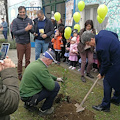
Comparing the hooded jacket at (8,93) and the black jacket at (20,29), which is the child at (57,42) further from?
the hooded jacket at (8,93)

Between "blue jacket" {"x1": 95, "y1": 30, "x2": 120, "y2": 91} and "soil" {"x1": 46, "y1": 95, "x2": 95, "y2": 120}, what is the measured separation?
2.61 ft

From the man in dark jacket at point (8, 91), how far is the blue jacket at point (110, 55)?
182 centimetres

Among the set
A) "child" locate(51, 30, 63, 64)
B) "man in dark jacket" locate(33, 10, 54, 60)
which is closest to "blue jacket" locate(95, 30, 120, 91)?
"man in dark jacket" locate(33, 10, 54, 60)

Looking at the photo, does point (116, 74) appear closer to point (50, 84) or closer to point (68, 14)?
point (50, 84)

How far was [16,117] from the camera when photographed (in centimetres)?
302

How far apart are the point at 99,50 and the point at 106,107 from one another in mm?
1279

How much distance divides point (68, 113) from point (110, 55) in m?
1.43

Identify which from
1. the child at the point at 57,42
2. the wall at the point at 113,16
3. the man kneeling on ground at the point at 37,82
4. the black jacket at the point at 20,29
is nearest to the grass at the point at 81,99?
the man kneeling on ground at the point at 37,82

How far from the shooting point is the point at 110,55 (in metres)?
2.84

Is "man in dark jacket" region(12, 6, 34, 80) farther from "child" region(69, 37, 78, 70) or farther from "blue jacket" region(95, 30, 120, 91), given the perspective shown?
"blue jacket" region(95, 30, 120, 91)

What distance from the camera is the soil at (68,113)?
2961 millimetres

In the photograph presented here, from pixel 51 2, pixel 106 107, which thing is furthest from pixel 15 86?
pixel 51 2

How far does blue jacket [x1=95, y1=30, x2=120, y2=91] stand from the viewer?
108 inches

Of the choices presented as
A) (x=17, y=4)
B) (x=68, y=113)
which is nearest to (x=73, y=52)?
(x=68, y=113)
